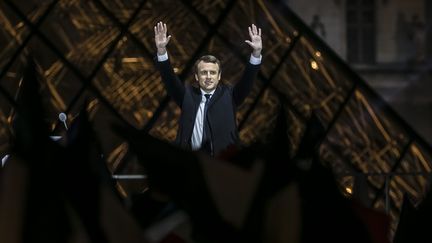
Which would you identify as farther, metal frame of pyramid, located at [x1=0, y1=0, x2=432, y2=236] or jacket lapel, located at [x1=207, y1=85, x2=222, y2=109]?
metal frame of pyramid, located at [x1=0, y1=0, x2=432, y2=236]

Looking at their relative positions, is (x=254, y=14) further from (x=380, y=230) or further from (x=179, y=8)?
(x=380, y=230)

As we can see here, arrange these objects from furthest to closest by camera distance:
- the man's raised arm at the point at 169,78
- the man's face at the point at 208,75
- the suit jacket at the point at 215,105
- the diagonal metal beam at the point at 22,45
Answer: the diagonal metal beam at the point at 22,45 < the man's raised arm at the point at 169,78 < the suit jacket at the point at 215,105 < the man's face at the point at 208,75

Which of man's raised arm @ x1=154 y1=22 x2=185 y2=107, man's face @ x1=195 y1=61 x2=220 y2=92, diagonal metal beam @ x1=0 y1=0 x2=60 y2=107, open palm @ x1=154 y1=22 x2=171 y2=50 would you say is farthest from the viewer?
diagonal metal beam @ x1=0 y1=0 x2=60 y2=107

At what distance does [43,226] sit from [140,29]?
8.07 meters

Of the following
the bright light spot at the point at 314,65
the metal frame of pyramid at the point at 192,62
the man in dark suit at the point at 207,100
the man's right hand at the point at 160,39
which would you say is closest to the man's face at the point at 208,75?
the man in dark suit at the point at 207,100

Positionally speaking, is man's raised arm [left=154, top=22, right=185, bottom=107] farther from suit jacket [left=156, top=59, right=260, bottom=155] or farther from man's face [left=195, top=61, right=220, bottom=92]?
man's face [left=195, top=61, right=220, bottom=92]

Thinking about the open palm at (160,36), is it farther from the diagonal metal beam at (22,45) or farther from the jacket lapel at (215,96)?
the diagonal metal beam at (22,45)

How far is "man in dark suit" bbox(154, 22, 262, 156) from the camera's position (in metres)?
4.48

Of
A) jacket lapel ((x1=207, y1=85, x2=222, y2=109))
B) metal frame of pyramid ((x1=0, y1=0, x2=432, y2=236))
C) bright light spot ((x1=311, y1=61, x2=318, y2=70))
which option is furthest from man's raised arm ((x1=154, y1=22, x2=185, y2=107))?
bright light spot ((x1=311, y1=61, x2=318, y2=70))

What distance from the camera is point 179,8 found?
8891 mm

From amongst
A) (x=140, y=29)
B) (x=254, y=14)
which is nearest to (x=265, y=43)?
(x=254, y=14)

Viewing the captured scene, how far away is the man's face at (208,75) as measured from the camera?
4.42 m

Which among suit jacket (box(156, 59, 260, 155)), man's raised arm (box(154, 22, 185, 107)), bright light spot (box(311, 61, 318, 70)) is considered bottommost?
bright light spot (box(311, 61, 318, 70))

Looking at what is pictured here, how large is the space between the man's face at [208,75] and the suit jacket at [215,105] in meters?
A: 0.09
